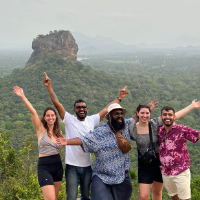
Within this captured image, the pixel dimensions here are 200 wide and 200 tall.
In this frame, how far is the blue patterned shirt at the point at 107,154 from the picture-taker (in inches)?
180

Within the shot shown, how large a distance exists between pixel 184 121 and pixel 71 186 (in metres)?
45.5

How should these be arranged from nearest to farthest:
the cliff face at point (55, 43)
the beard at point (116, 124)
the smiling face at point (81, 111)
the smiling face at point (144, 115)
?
the beard at point (116, 124) < the smiling face at point (144, 115) < the smiling face at point (81, 111) < the cliff face at point (55, 43)

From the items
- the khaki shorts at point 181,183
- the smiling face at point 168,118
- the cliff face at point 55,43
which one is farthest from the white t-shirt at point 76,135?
the cliff face at point 55,43

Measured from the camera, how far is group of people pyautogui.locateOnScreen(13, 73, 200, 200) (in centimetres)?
459

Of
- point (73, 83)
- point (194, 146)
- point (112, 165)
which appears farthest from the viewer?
point (73, 83)

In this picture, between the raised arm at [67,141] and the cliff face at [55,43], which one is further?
the cliff face at [55,43]

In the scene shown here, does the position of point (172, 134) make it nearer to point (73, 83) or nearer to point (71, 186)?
point (71, 186)

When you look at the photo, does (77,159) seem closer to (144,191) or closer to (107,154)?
(107,154)

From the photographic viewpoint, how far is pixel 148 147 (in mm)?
4953

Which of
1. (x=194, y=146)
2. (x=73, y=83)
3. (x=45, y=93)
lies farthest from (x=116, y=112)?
(x=73, y=83)

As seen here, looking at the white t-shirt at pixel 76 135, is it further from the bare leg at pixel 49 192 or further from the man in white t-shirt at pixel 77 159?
the bare leg at pixel 49 192

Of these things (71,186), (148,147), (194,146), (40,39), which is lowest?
(194,146)

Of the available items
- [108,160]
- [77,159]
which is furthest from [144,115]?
[77,159]

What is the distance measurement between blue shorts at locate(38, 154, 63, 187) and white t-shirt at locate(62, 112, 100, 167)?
0.23 m
